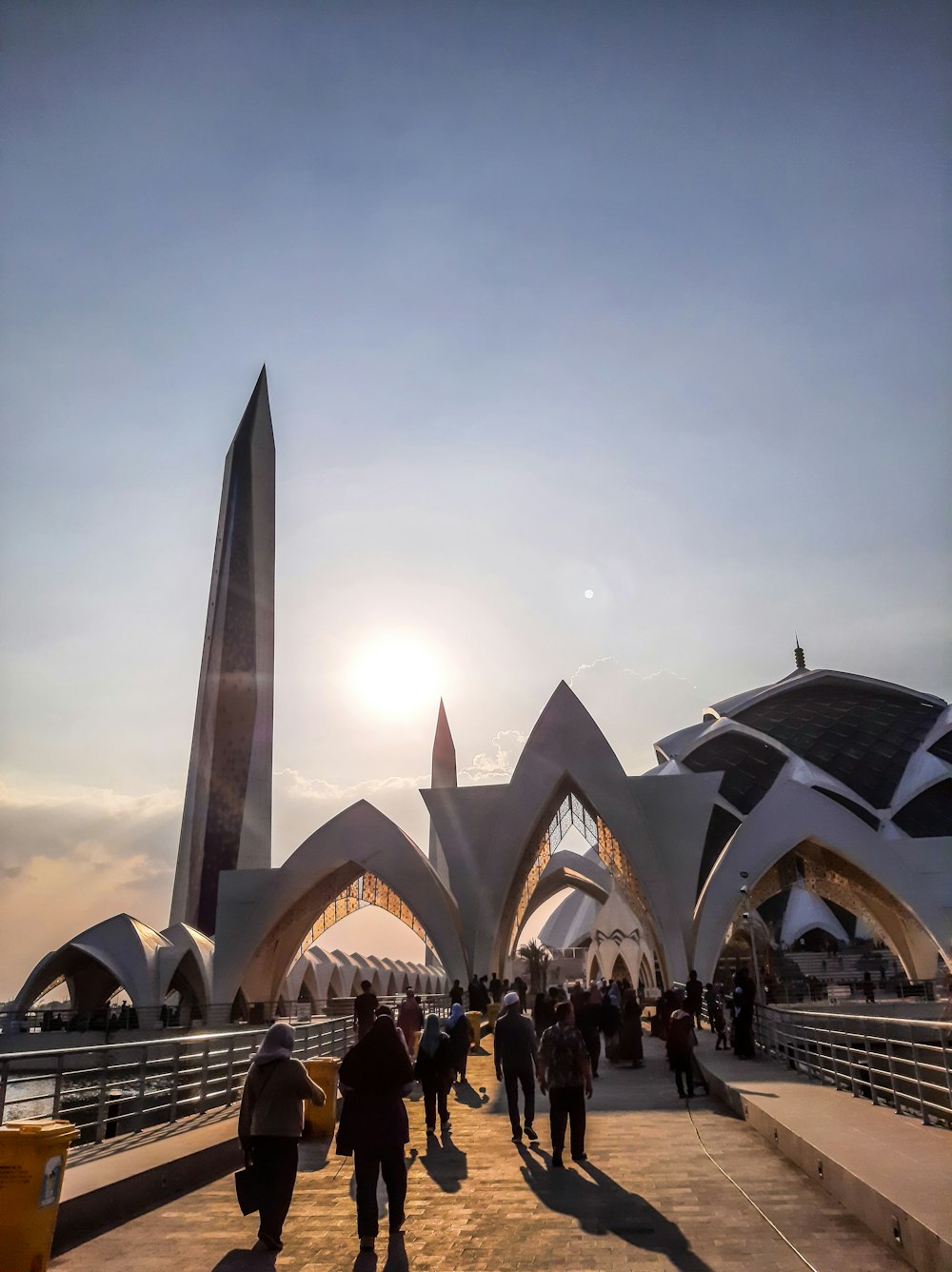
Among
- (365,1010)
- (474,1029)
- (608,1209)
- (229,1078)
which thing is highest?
(365,1010)

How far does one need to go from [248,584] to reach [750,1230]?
49773 millimetres

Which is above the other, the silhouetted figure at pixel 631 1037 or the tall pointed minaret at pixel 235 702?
the tall pointed minaret at pixel 235 702

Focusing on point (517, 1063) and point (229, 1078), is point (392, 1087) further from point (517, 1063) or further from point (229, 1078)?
point (229, 1078)

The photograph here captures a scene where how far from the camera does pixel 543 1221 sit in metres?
5.55

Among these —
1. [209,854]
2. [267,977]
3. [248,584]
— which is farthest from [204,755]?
[267,977]

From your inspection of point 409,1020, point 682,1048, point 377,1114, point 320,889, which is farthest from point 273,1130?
point 320,889

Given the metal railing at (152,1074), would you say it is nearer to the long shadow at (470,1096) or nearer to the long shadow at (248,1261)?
the long shadow at (248,1261)

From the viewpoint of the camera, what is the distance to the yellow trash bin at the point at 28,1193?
3.98m

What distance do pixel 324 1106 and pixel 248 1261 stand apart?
3.85 m

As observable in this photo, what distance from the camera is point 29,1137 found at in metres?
4.09

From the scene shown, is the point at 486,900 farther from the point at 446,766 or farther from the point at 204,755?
the point at 446,766

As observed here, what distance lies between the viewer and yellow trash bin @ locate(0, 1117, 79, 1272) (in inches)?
157

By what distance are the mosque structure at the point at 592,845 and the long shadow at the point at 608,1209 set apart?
994 inches

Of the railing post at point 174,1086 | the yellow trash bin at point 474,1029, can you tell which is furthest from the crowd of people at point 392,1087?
the yellow trash bin at point 474,1029
